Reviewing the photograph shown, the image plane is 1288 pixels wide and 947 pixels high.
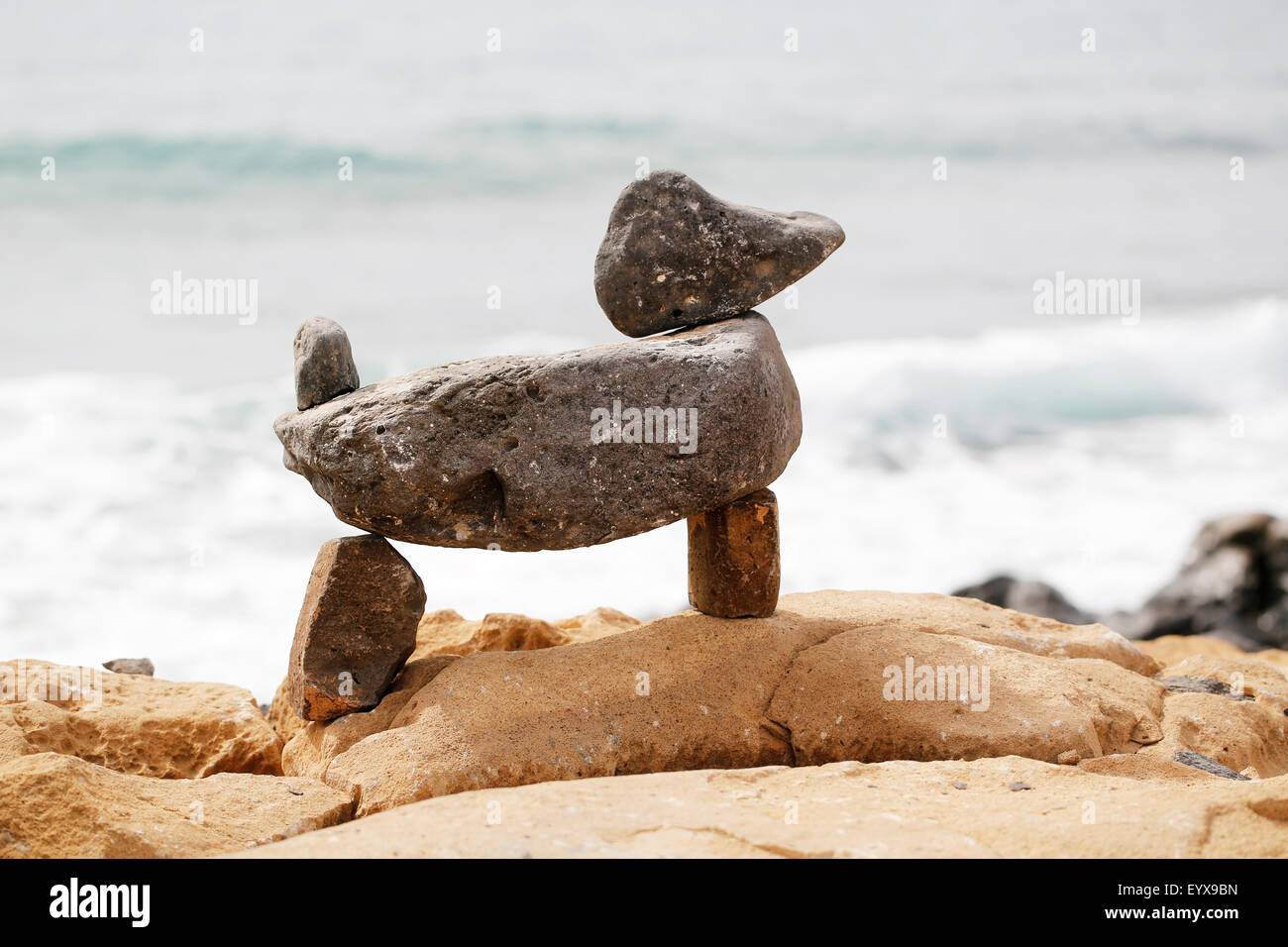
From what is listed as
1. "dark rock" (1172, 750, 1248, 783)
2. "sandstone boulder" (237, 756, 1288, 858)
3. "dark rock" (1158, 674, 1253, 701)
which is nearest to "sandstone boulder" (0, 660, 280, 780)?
"sandstone boulder" (237, 756, 1288, 858)

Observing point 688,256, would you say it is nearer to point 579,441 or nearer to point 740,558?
point 579,441

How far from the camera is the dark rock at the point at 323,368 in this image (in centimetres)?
624

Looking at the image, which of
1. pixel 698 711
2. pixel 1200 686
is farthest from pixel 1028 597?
pixel 698 711

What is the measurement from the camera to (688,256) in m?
6.52

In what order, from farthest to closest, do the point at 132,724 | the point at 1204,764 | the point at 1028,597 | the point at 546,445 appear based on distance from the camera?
the point at 1028,597, the point at 132,724, the point at 1204,764, the point at 546,445

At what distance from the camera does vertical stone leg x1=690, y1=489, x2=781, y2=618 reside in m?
6.44

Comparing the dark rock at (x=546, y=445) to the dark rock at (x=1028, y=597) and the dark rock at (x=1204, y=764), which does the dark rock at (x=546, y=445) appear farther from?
the dark rock at (x=1028, y=597)

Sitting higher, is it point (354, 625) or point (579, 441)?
point (579, 441)

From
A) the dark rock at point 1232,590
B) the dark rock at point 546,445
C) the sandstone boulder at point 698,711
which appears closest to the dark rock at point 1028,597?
the dark rock at point 1232,590

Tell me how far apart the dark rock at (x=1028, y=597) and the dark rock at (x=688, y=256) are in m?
5.86

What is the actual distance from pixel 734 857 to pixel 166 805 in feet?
8.59

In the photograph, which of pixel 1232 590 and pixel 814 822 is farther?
pixel 1232 590

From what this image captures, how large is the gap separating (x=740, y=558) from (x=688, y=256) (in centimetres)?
172
